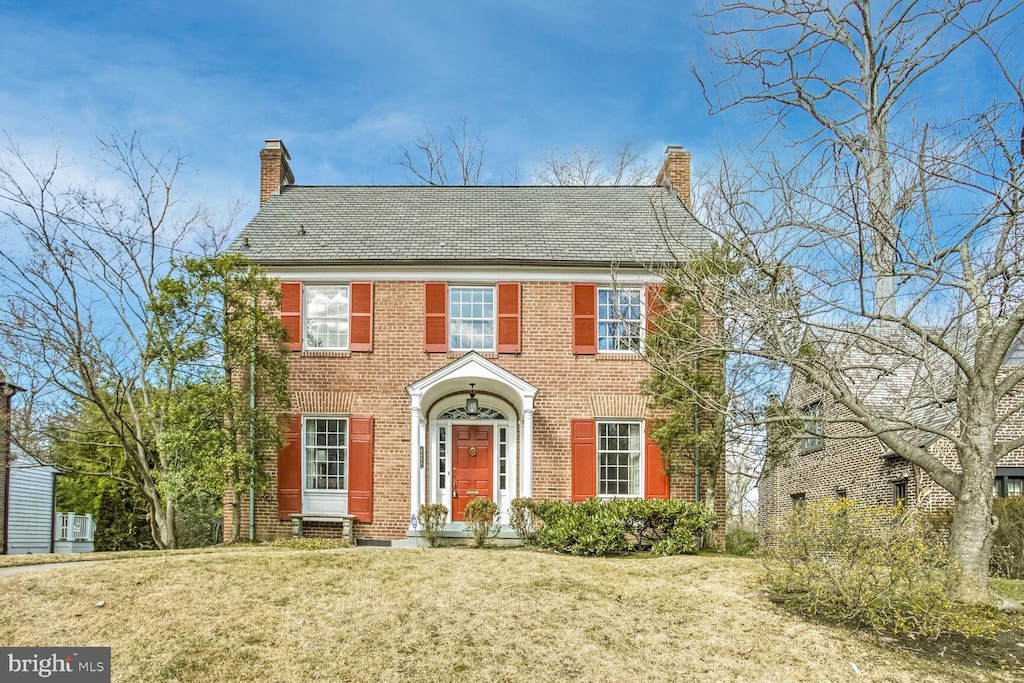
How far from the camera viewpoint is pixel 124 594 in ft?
33.7

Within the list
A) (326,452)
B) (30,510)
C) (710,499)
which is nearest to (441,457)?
(326,452)

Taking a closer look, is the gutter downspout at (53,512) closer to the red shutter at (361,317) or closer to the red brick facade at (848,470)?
the red shutter at (361,317)

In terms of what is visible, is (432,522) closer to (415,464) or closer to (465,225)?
(415,464)

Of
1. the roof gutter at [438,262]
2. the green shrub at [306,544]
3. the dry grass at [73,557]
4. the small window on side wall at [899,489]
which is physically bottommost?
the dry grass at [73,557]

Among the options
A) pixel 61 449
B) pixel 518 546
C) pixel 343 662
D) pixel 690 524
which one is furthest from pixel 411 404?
pixel 61 449

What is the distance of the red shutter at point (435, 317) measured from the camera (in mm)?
17266

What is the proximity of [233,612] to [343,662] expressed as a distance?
1.85 meters

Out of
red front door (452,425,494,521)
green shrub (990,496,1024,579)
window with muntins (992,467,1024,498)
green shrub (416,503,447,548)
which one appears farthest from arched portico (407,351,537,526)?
window with muntins (992,467,1024,498)

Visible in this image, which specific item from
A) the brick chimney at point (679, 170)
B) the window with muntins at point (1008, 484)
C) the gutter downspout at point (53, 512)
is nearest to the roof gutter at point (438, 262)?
the brick chimney at point (679, 170)

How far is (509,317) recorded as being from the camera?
56.6 ft

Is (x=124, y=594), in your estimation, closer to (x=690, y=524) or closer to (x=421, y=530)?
(x=421, y=530)

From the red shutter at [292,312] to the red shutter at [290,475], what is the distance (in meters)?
1.47

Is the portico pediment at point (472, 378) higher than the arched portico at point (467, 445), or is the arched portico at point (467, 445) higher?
the portico pediment at point (472, 378)

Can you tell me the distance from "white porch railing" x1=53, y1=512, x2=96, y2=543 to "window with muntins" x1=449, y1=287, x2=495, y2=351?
52.6ft
